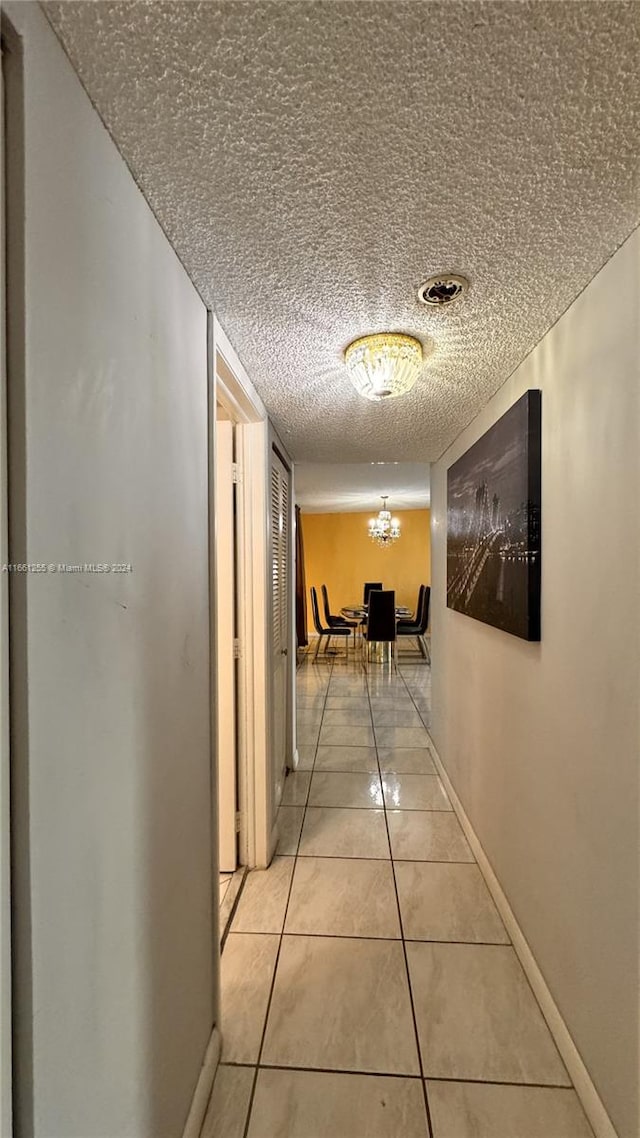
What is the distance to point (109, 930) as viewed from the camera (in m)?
0.74

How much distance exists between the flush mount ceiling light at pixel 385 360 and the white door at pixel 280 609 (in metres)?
0.93

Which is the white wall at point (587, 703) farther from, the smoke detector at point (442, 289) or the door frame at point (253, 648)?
the door frame at point (253, 648)

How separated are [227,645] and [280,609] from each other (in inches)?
25.3

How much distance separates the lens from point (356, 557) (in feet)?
28.3

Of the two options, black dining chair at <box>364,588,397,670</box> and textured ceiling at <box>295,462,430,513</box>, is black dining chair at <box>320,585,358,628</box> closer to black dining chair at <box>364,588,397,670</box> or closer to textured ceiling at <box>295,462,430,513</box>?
black dining chair at <box>364,588,397,670</box>

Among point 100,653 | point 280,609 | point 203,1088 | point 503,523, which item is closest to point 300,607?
point 280,609

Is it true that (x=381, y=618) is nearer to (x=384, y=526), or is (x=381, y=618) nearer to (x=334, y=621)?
(x=334, y=621)

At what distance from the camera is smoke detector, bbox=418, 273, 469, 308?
3.79ft

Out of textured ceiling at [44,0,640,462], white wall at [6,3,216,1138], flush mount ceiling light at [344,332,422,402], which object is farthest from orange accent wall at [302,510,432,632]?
white wall at [6,3,216,1138]

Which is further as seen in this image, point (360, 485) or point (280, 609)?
point (360, 485)

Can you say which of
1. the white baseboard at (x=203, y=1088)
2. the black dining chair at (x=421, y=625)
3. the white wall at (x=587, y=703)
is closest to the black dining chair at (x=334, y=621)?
the black dining chair at (x=421, y=625)

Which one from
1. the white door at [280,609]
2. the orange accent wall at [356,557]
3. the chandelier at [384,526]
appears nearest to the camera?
the white door at [280,609]

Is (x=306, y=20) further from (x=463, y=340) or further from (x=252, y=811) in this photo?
(x=252, y=811)

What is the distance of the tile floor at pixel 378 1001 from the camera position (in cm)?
115
